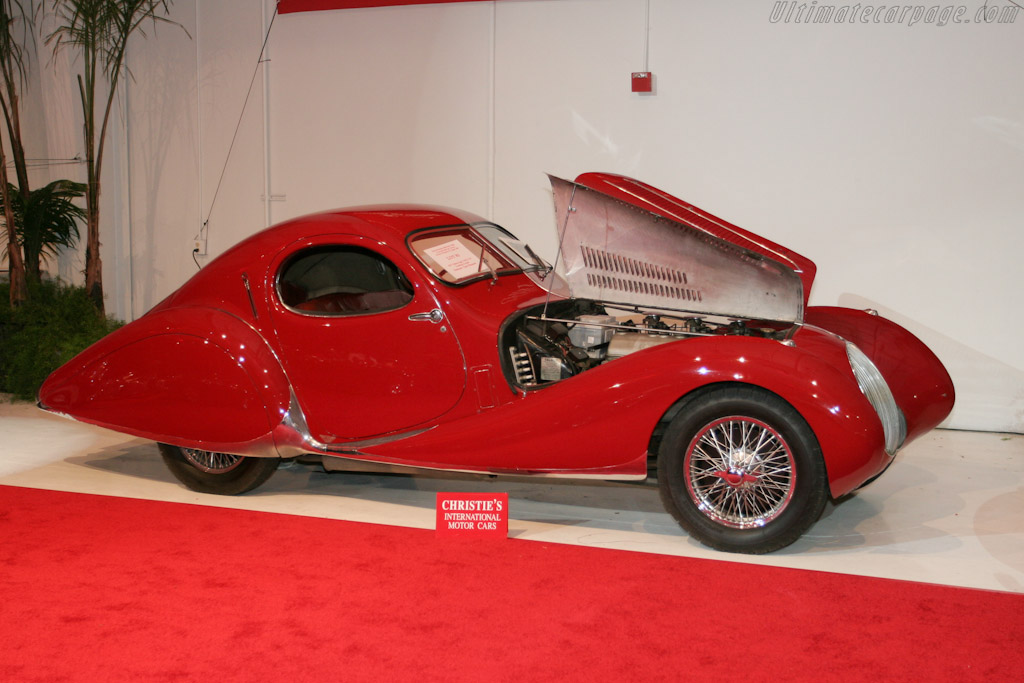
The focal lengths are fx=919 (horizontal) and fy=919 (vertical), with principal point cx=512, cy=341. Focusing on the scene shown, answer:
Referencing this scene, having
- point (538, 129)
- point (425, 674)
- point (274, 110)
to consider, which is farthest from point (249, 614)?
point (274, 110)

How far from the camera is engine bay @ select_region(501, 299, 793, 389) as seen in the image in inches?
163

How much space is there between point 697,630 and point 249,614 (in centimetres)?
150

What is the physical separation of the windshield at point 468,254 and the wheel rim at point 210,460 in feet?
4.67

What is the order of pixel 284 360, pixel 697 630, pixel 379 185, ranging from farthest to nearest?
1. pixel 379 185
2. pixel 284 360
3. pixel 697 630

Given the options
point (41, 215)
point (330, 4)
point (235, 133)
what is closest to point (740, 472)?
point (330, 4)

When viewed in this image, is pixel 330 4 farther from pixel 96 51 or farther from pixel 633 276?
pixel 633 276

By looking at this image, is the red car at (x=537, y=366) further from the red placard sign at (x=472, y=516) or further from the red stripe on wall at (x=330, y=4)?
the red stripe on wall at (x=330, y=4)

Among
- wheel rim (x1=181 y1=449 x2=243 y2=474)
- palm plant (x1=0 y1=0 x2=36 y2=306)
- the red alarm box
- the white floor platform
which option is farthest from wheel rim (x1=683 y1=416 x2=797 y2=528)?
palm plant (x1=0 y1=0 x2=36 y2=306)

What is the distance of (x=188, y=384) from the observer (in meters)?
4.30

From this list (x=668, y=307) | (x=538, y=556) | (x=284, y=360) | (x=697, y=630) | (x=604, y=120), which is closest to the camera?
(x=697, y=630)

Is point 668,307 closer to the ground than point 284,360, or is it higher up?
higher up

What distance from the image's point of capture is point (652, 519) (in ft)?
13.8

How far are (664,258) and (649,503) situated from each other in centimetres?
125

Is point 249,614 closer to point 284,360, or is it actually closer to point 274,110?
point 284,360
